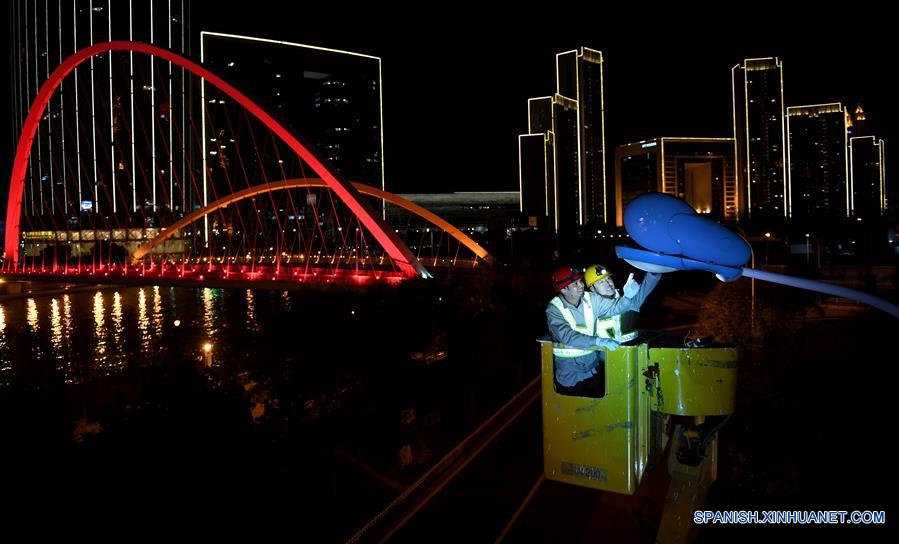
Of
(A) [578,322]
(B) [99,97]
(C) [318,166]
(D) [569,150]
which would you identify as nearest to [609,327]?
(A) [578,322]

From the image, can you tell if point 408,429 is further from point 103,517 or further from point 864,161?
point 864,161

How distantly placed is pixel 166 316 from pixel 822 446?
37628 millimetres

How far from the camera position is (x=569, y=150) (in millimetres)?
115750

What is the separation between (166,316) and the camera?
3850 cm

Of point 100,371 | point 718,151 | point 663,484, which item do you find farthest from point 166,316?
point 718,151

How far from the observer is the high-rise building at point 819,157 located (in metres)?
96.1

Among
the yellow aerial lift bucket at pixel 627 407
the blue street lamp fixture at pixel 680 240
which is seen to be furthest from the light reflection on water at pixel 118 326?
the blue street lamp fixture at pixel 680 240

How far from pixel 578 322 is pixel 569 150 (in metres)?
114

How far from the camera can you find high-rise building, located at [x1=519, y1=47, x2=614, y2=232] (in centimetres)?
9991

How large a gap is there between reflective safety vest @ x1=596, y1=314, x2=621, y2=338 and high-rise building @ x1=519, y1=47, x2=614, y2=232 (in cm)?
8445

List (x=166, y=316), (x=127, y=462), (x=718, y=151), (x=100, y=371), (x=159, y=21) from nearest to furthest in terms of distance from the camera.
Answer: (x=127, y=462) < (x=100, y=371) < (x=166, y=316) < (x=159, y=21) < (x=718, y=151)

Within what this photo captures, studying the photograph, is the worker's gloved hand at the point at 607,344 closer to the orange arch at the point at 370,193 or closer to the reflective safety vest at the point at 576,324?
the reflective safety vest at the point at 576,324

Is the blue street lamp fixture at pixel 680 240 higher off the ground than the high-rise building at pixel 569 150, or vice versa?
the high-rise building at pixel 569 150

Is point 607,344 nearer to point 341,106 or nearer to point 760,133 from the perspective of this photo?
point 341,106
